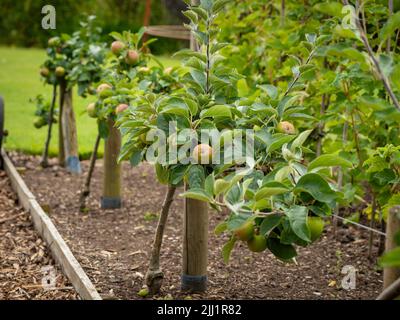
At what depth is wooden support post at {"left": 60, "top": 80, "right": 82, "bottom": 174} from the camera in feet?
16.2

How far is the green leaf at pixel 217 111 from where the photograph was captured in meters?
2.18

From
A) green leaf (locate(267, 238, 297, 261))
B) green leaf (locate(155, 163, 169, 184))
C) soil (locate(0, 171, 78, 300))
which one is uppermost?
green leaf (locate(155, 163, 169, 184))

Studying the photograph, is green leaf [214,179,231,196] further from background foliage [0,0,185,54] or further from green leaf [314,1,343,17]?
background foliage [0,0,185,54]

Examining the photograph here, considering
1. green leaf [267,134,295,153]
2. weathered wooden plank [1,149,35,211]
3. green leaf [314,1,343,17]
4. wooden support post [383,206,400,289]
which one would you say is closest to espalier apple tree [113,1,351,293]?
green leaf [267,134,295,153]

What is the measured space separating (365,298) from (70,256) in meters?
1.34

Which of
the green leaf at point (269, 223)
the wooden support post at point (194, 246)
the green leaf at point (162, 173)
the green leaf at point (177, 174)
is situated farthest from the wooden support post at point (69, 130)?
the green leaf at point (269, 223)

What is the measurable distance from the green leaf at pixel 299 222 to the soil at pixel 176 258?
108 cm

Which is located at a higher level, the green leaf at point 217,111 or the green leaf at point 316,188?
the green leaf at point 217,111

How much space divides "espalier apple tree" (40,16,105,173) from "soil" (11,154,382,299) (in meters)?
0.51

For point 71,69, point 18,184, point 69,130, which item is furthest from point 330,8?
point 69,130

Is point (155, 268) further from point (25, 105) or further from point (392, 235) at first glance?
point (25, 105)

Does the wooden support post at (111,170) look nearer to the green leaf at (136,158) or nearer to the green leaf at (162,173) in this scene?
the green leaf at (136,158)

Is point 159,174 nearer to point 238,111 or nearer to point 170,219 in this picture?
point 238,111
